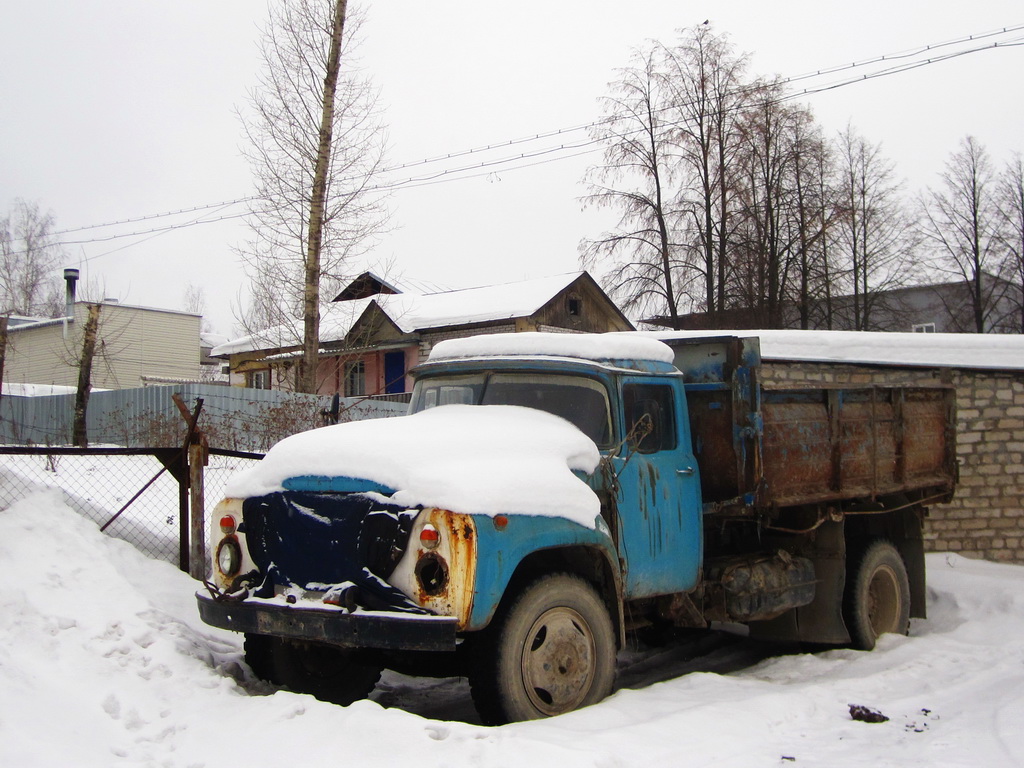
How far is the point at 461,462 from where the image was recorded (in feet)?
15.7

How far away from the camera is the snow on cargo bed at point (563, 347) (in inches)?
228

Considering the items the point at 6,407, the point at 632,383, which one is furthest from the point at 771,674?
the point at 6,407

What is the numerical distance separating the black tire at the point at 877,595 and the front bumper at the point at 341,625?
442 cm

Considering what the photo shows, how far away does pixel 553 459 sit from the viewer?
512 cm

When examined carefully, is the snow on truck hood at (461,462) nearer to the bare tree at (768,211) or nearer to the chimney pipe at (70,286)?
the bare tree at (768,211)

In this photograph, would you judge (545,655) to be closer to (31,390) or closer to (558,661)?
(558,661)

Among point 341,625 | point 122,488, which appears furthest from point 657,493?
point 122,488

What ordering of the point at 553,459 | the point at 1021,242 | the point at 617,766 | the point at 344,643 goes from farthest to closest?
the point at 1021,242, the point at 553,459, the point at 344,643, the point at 617,766

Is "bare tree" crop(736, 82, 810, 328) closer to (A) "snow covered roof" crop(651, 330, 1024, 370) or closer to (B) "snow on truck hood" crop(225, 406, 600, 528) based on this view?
(A) "snow covered roof" crop(651, 330, 1024, 370)

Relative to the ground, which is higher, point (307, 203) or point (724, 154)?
point (724, 154)

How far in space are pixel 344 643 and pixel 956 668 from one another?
4506 millimetres

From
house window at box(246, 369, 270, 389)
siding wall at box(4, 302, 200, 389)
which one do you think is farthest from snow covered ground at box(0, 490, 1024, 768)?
siding wall at box(4, 302, 200, 389)

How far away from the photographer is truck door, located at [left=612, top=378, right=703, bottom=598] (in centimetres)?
555

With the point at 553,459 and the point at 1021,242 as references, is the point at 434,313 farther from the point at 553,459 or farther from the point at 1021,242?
the point at 1021,242
